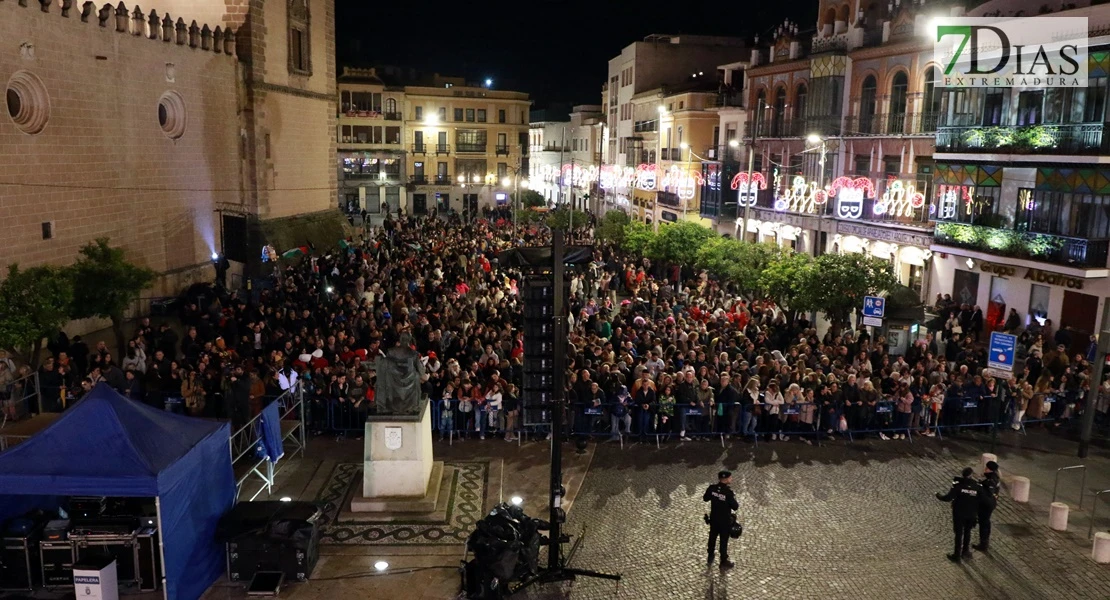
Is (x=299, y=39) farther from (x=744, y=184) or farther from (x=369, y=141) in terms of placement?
(x=369, y=141)

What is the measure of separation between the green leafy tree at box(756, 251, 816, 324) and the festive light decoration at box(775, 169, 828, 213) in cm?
806

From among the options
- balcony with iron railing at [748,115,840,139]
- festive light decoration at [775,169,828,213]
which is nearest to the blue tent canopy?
festive light decoration at [775,169,828,213]

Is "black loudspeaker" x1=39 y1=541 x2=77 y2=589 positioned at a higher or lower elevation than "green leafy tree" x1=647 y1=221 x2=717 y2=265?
lower

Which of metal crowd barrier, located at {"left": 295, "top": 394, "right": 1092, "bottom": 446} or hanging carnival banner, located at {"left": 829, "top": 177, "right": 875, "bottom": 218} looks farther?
hanging carnival banner, located at {"left": 829, "top": 177, "right": 875, "bottom": 218}

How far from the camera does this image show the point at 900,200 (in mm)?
27078

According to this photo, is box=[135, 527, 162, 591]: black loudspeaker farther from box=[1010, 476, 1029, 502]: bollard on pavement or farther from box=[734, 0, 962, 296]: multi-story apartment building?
box=[734, 0, 962, 296]: multi-story apartment building

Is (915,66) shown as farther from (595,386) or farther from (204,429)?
(204,429)

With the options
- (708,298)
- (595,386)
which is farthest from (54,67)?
(708,298)

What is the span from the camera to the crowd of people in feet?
49.0

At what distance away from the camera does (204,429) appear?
33.0 feet

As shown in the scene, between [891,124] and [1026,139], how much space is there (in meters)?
7.42

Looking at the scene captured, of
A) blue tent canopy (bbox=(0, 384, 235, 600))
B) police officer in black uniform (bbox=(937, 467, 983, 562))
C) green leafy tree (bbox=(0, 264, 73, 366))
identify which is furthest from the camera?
green leafy tree (bbox=(0, 264, 73, 366))

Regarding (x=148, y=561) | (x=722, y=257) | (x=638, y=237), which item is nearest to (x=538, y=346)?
(x=148, y=561)

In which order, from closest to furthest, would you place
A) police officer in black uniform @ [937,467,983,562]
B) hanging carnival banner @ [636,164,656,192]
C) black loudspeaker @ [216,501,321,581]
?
black loudspeaker @ [216,501,321,581], police officer in black uniform @ [937,467,983,562], hanging carnival banner @ [636,164,656,192]
